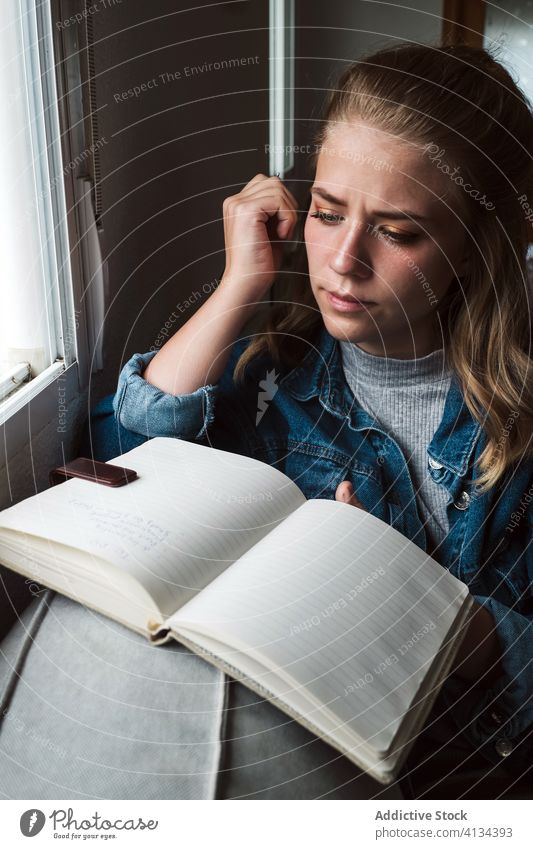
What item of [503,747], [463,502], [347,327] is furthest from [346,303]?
[503,747]

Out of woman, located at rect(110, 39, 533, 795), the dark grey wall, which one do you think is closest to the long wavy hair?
woman, located at rect(110, 39, 533, 795)

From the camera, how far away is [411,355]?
0.58m

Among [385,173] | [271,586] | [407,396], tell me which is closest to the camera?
[271,586]

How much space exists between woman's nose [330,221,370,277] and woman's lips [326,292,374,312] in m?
0.02

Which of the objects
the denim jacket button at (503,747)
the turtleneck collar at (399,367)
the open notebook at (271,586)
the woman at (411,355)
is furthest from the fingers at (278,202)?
the denim jacket button at (503,747)

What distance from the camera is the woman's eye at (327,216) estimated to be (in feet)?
1.68

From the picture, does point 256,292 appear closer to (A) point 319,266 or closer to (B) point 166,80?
(A) point 319,266

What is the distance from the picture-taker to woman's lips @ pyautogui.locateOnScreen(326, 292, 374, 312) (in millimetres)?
544

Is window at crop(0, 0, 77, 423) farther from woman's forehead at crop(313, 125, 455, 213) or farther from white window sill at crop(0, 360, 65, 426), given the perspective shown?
woman's forehead at crop(313, 125, 455, 213)

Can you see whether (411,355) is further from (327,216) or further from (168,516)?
(168,516)

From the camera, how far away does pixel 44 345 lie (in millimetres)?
536

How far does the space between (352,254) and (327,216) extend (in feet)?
0.11

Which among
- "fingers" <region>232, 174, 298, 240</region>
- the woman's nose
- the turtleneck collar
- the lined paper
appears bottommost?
the lined paper
